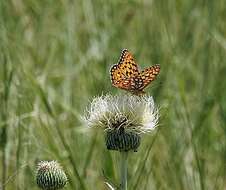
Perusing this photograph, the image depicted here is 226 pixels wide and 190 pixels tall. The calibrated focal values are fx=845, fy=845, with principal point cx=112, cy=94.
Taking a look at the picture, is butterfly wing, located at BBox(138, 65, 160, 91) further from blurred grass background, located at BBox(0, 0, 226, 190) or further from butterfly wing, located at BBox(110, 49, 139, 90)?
blurred grass background, located at BBox(0, 0, 226, 190)

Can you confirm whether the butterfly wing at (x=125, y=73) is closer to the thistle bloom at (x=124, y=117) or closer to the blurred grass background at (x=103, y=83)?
the thistle bloom at (x=124, y=117)

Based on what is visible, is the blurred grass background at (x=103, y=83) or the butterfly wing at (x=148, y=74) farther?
the blurred grass background at (x=103, y=83)

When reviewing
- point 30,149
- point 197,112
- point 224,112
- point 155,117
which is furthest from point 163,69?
point 155,117

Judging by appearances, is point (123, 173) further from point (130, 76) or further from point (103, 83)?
point (103, 83)

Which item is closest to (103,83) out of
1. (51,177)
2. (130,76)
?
(130,76)

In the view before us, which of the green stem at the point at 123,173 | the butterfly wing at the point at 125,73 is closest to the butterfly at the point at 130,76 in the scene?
the butterfly wing at the point at 125,73

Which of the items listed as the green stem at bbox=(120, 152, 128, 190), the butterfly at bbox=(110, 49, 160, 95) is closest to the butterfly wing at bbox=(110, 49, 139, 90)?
the butterfly at bbox=(110, 49, 160, 95)

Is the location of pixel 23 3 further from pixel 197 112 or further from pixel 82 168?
pixel 82 168

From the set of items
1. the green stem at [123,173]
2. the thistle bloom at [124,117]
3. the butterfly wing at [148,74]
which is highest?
the butterfly wing at [148,74]
